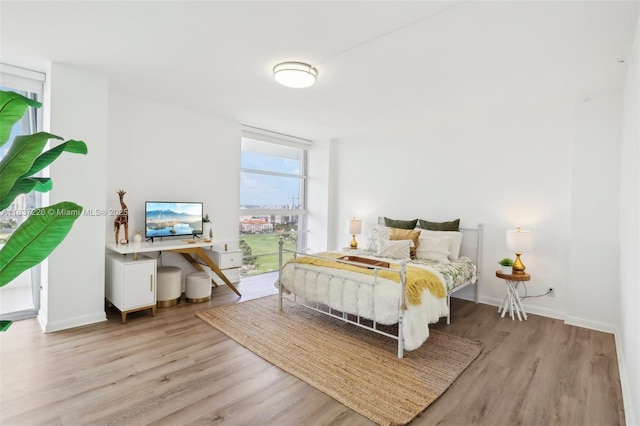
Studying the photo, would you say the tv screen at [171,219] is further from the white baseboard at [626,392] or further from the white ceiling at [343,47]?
the white baseboard at [626,392]

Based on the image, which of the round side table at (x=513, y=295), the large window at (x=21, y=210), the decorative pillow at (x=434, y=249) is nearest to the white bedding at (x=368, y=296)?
the decorative pillow at (x=434, y=249)

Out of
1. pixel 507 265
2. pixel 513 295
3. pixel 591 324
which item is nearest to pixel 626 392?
pixel 591 324

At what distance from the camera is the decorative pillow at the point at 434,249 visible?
13.4 feet

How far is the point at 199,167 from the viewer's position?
4.68 m

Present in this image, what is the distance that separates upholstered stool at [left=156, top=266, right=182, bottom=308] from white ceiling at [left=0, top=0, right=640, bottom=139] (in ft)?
7.13

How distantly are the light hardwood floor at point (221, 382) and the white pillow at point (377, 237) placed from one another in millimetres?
1635

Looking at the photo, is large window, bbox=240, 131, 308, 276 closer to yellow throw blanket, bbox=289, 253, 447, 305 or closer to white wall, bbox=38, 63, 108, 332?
yellow throw blanket, bbox=289, 253, 447, 305

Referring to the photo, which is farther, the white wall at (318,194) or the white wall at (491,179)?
the white wall at (318,194)

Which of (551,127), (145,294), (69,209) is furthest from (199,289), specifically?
(551,127)

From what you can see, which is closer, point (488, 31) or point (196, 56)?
point (488, 31)

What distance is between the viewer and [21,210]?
339 centimetres

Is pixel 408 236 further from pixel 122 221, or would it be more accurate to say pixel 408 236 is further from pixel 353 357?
pixel 122 221

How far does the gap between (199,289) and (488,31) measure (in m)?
4.01

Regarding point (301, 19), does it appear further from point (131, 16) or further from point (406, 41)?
point (131, 16)
